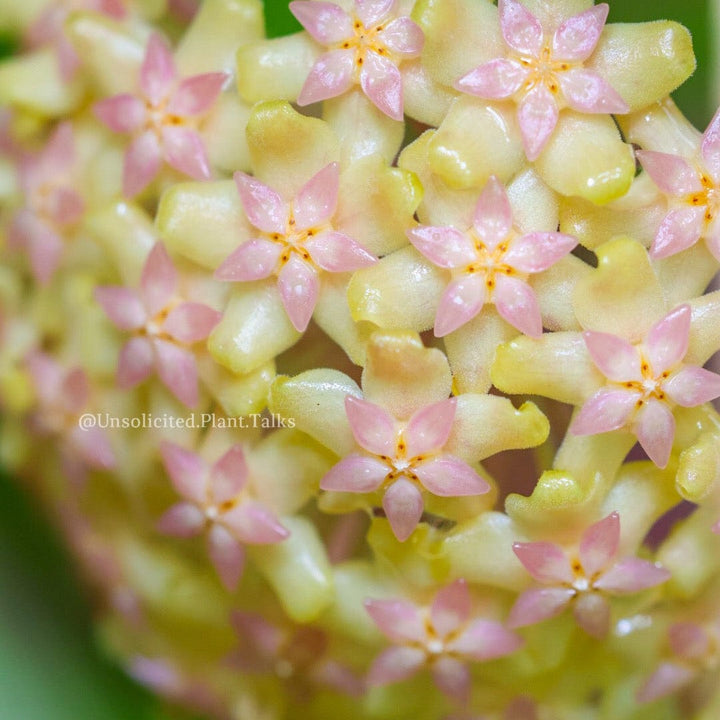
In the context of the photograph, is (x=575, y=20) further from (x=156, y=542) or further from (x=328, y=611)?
(x=156, y=542)

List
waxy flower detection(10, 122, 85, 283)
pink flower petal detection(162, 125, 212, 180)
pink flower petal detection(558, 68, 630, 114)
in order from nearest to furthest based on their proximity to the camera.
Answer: pink flower petal detection(558, 68, 630, 114) < pink flower petal detection(162, 125, 212, 180) < waxy flower detection(10, 122, 85, 283)

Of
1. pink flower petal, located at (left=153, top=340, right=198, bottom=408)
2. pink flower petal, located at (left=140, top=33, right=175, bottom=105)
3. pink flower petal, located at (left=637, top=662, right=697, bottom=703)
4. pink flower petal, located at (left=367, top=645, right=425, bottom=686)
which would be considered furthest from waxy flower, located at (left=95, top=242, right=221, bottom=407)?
pink flower petal, located at (left=637, top=662, right=697, bottom=703)

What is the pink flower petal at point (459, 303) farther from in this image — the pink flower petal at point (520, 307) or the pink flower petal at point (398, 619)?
the pink flower petal at point (398, 619)

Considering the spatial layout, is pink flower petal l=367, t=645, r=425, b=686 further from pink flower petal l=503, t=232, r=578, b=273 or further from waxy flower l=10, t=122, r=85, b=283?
waxy flower l=10, t=122, r=85, b=283

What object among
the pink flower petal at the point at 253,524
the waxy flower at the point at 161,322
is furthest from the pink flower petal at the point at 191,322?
the pink flower petal at the point at 253,524

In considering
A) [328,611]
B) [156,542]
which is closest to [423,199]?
[328,611]

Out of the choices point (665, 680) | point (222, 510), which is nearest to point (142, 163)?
point (222, 510)
